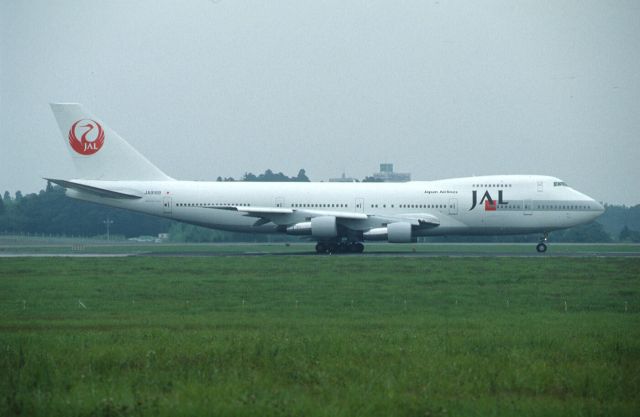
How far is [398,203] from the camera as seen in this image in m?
50.8

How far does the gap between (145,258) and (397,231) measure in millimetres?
13446

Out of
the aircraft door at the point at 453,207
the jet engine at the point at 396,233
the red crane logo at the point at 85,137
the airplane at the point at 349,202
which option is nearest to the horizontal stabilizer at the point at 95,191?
the airplane at the point at 349,202

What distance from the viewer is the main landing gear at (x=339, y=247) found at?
50.4m

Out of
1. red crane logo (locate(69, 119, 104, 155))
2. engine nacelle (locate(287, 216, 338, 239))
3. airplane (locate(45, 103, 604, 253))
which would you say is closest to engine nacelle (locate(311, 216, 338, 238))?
engine nacelle (locate(287, 216, 338, 239))

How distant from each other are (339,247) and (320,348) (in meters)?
35.9

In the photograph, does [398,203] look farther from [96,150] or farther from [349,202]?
[96,150]

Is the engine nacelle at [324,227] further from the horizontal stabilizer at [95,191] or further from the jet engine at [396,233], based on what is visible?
the horizontal stabilizer at [95,191]

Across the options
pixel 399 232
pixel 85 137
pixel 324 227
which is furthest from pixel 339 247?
pixel 85 137

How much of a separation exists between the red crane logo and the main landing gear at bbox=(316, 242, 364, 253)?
14.4 metres

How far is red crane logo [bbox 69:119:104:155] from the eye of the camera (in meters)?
52.1

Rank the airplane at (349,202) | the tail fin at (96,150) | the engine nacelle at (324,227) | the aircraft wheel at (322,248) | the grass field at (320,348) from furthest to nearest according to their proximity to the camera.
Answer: the tail fin at (96,150) < the aircraft wheel at (322,248) < the airplane at (349,202) < the engine nacelle at (324,227) < the grass field at (320,348)

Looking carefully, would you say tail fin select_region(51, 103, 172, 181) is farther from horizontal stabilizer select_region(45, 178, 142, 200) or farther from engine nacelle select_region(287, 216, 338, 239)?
engine nacelle select_region(287, 216, 338, 239)

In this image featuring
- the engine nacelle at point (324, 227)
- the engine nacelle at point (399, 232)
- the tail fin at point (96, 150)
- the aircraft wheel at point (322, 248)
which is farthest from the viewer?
the tail fin at point (96, 150)

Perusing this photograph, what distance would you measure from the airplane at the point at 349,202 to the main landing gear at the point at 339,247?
6cm
